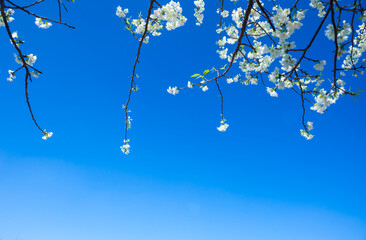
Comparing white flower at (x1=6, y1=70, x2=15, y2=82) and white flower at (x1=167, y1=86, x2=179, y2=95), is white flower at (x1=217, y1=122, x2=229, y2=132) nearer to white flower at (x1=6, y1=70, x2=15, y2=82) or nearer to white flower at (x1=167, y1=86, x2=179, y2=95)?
white flower at (x1=167, y1=86, x2=179, y2=95)

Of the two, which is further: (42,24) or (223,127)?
(223,127)

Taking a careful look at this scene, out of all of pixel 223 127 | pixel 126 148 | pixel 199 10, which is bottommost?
pixel 126 148

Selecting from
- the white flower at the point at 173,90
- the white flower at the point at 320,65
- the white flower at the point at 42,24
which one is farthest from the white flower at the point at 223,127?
the white flower at the point at 42,24

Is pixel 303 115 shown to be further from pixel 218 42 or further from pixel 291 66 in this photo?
pixel 218 42

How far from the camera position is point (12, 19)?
2.83 m

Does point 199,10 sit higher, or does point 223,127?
point 199,10

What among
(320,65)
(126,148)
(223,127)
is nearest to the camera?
(320,65)

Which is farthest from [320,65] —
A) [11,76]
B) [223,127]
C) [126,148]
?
[11,76]

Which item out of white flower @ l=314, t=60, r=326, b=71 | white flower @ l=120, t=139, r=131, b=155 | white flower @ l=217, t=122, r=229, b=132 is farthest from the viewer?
white flower @ l=217, t=122, r=229, b=132

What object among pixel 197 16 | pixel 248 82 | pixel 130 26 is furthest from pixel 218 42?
pixel 130 26

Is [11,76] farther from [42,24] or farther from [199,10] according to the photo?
[199,10]

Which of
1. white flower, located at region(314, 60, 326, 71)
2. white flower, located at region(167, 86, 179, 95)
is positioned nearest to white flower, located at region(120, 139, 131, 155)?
white flower, located at region(167, 86, 179, 95)

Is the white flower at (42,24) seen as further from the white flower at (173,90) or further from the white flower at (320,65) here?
the white flower at (320,65)

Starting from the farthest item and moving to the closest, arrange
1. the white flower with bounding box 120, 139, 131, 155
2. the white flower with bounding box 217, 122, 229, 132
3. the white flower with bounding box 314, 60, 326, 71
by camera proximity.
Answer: the white flower with bounding box 217, 122, 229, 132
the white flower with bounding box 120, 139, 131, 155
the white flower with bounding box 314, 60, 326, 71
